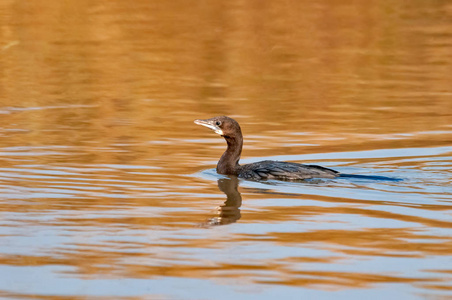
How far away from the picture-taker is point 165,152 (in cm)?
1272

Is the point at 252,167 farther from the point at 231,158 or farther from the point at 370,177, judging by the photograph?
the point at 370,177

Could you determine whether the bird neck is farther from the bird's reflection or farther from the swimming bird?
the bird's reflection

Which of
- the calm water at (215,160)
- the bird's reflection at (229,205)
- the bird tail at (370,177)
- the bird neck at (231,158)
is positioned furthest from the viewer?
the bird neck at (231,158)

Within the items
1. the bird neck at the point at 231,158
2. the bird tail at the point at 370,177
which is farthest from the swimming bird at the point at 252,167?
the bird tail at the point at 370,177

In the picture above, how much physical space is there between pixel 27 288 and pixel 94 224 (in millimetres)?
1880

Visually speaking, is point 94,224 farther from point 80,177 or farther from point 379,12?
point 379,12

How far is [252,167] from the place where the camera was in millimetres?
11406

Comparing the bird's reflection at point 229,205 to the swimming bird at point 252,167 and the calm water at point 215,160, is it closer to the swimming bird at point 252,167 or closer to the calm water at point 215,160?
the calm water at point 215,160

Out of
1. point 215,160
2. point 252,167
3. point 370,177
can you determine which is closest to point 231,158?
point 252,167

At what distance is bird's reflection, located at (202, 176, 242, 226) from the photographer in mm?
8789

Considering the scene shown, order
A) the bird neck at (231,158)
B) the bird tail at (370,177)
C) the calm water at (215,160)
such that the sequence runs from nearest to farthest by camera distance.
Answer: the calm water at (215,160), the bird tail at (370,177), the bird neck at (231,158)

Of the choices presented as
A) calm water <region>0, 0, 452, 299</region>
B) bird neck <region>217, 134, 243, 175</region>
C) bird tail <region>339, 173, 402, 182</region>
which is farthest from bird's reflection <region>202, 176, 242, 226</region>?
bird tail <region>339, 173, 402, 182</region>

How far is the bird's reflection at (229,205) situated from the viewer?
8789 mm

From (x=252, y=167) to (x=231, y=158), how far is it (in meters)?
0.44
